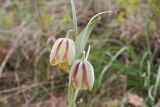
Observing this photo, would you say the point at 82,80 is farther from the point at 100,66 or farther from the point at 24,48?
the point at 24,48

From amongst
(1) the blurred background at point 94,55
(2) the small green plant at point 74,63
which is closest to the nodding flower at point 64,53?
(2) the small green plant at point 74,63

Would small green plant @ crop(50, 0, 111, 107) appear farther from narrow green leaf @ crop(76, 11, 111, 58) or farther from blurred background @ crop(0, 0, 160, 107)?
blurred background @ crop(0, 0, 160, 107)

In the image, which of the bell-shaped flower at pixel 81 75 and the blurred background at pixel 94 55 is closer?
the bell-shaped flower at pixel 81 75

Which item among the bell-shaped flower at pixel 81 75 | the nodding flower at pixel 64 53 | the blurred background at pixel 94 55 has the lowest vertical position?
the blurred background at pixel 94 55

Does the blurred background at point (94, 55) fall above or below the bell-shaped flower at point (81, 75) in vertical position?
below

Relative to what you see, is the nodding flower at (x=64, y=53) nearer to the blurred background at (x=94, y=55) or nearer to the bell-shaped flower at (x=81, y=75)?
the bell-shaped flower at (x=81, y=75)
